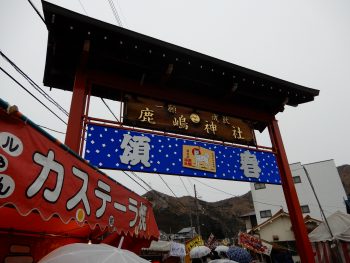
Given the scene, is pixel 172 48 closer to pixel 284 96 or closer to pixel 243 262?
pixel 284 96

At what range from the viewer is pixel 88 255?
9.13 feet

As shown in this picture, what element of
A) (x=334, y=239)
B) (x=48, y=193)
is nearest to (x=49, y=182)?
(x=48, y=193)

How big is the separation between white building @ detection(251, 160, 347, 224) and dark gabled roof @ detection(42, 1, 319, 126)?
3119 cm

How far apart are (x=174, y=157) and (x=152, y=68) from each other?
2.56 m

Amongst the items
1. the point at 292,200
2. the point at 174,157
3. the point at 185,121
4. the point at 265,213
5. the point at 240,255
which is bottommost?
the point at 240,255

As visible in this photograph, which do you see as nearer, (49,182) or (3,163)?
(3,163)

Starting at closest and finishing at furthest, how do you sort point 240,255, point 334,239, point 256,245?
point 334,239 → point 240,255 → point 256,245

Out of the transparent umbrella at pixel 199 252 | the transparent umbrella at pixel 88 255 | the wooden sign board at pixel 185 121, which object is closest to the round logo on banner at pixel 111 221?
Answer: the transparent umbrella at pixel 88 255

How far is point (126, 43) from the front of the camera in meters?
6.27

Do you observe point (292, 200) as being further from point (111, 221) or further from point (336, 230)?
point (111, 221)

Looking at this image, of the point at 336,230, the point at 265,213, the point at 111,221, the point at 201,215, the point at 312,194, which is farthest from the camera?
the point at 201,215

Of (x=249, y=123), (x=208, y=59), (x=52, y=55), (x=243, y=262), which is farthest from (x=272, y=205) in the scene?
(x=52, y=55)

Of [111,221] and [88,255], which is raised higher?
[111,221]

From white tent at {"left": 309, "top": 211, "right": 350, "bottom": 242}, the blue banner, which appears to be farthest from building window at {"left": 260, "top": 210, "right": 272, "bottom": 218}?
the blue banner
